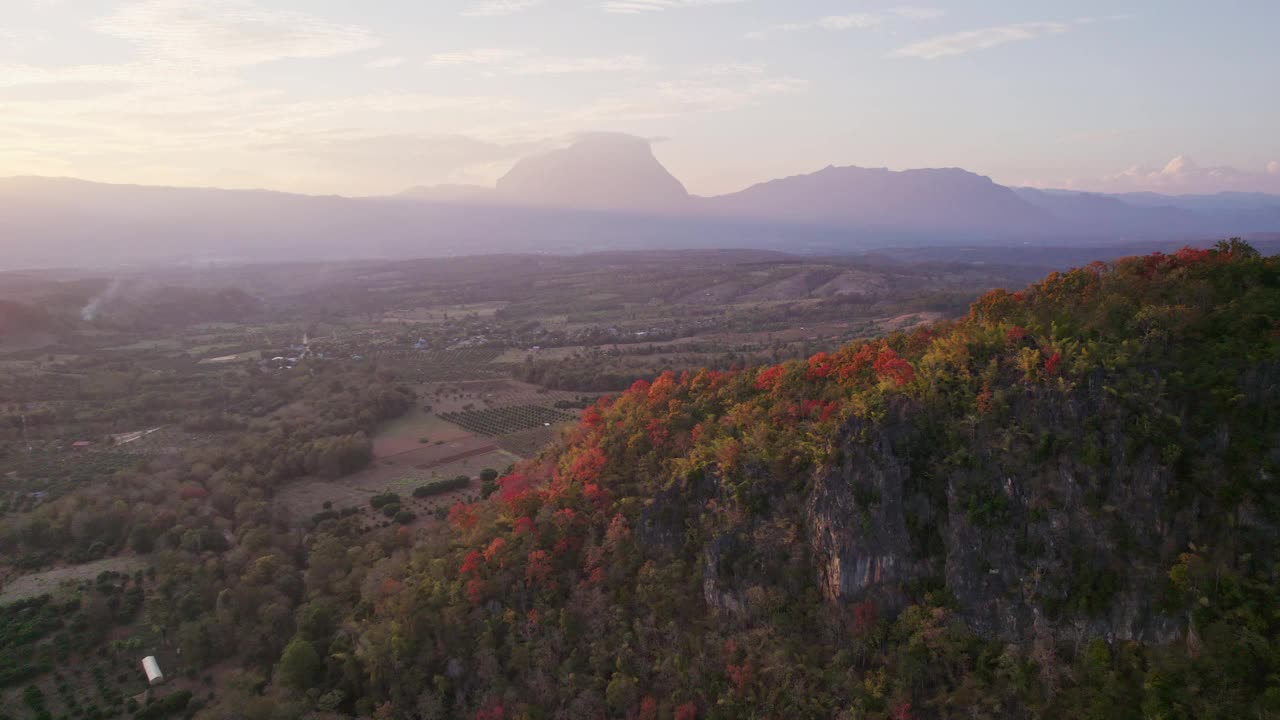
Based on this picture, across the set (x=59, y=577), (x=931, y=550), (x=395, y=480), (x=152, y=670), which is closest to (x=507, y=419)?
(x=395, y=480)

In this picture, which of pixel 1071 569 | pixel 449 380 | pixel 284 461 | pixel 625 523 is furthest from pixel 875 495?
pixel 449 380

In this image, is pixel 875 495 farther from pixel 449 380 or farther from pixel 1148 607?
pixel 449 380

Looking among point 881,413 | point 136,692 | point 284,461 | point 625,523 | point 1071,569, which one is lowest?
point 136,692

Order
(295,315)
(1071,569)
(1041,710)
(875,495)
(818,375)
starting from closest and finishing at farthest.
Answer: (1041,710), (1071,569), (875,495), (818,375), (295,315)

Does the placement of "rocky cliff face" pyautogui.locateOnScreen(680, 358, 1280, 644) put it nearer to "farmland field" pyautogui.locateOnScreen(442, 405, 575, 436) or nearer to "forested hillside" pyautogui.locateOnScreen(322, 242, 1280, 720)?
"forested hillside" pyautogui.locateOnScreen(322, 242, 1280, 720)

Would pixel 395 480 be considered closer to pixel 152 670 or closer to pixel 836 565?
pixel 152 670

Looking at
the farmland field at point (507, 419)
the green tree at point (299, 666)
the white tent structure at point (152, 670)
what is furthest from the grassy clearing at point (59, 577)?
the farmland field at point (507, 419)
